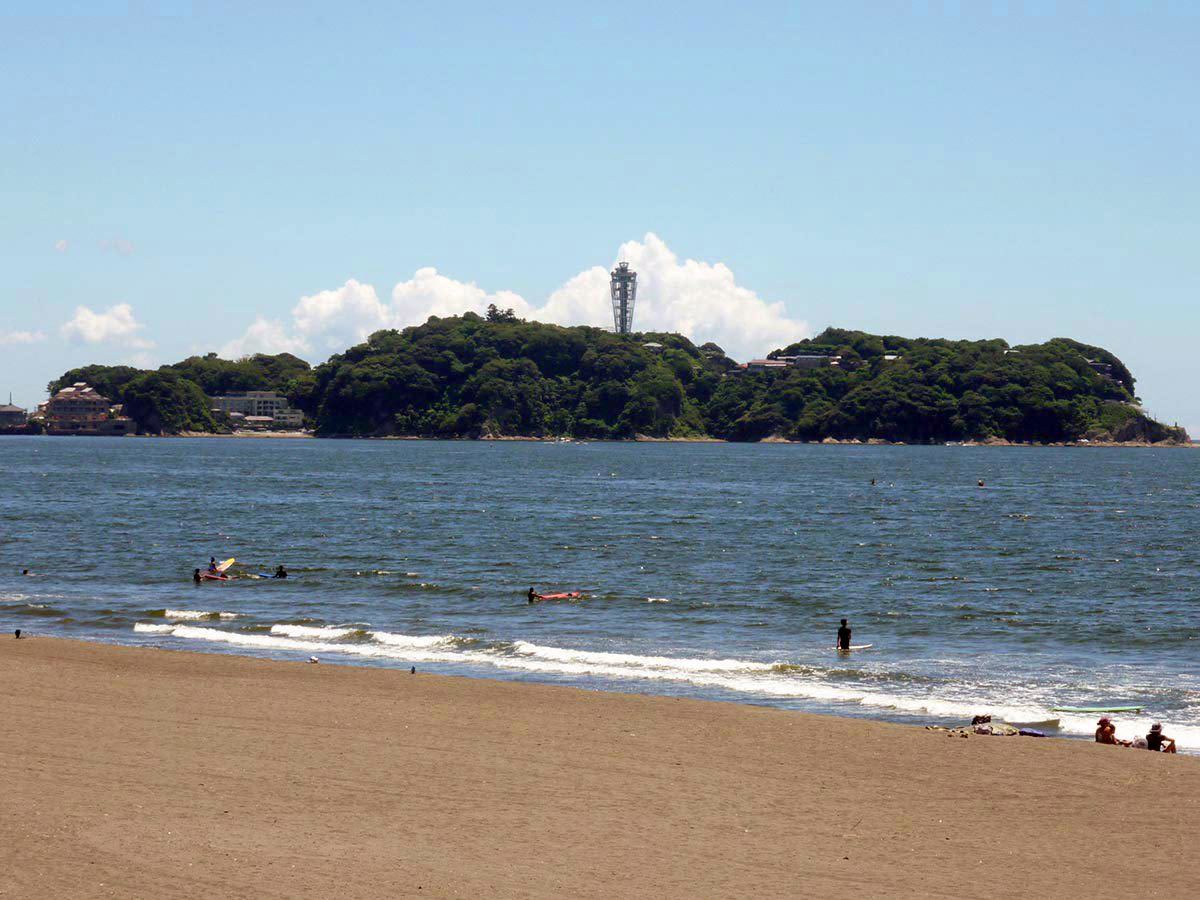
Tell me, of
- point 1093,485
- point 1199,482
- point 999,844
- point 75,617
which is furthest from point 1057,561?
point 1199,482

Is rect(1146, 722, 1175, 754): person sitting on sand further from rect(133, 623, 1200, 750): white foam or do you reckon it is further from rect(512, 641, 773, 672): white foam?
rect(512, 641, 773, 672): white foam

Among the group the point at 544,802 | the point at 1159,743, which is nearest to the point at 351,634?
the point at 544,802

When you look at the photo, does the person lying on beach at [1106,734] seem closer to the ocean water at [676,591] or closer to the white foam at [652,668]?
the ocean water at [676,591]

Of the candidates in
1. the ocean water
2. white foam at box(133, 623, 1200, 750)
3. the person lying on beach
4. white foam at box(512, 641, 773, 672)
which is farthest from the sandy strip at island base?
white foam at box(512, 641, 773, 672)

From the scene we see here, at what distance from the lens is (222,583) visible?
164 feet

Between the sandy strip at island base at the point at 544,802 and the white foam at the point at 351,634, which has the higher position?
the sandy strip at island base at the point at 544,802

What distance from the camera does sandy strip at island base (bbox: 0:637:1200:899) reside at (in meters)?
13.8

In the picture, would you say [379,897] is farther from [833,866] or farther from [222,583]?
[222,583]

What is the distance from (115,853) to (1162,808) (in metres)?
13.8

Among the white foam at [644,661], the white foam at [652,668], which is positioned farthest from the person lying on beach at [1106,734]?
the white foam at [644,661]

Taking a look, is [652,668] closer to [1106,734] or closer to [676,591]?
[1106,734]

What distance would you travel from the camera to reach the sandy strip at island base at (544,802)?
13.8 meters

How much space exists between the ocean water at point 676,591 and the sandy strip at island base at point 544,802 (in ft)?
16.4

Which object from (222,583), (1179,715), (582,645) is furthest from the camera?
(222,583)
